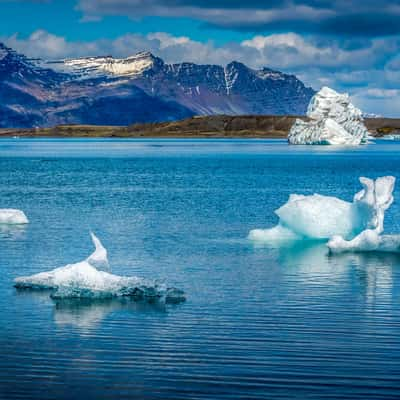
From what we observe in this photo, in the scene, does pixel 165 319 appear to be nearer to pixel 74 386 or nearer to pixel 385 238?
pixel 74 386

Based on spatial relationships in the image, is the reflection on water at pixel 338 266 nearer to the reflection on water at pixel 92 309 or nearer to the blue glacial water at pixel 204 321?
the blue glacial water at pixel 204 321

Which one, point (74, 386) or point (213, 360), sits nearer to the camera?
point (74, 386)

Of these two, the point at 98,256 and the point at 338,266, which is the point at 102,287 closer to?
the point at 98,256

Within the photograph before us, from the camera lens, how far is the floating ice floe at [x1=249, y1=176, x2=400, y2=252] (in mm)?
Result: 31562

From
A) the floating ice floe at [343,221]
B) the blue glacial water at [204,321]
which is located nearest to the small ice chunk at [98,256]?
the blue glacial water at [204,321]

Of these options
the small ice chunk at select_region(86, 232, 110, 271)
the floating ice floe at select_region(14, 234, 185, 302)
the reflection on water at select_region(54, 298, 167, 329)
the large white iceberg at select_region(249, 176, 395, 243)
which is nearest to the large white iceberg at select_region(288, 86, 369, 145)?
the large white iceberg at select_region(249, 176, 395, 243)

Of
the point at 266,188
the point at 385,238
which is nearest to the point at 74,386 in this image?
the point at 385,238

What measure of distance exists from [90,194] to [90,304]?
139 feet

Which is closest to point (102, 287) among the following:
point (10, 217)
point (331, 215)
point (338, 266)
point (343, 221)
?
point (338, 266)

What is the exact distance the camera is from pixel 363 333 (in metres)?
19.5

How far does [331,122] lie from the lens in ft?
570

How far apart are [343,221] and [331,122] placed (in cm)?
14243

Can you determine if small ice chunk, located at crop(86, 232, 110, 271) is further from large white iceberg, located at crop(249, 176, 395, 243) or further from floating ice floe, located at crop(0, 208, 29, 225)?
floating ice floe, located at crop(0, 208, 29, 225)

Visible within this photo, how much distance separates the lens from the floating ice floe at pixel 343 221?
31562mm
